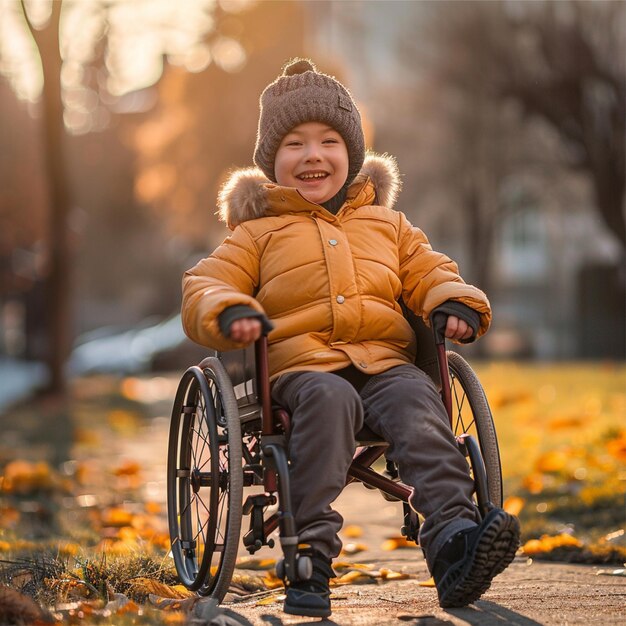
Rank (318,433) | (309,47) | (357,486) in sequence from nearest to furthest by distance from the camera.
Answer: (318,433), (357,486), (309,47)

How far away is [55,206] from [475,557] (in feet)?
42.9

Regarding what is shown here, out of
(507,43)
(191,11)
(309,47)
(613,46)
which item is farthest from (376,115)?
(191,11)

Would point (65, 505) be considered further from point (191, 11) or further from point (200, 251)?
point (200, 251)

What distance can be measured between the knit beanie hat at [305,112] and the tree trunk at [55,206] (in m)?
10.9

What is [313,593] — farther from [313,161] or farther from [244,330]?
[313,161]

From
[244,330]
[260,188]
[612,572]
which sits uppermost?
[260,188]

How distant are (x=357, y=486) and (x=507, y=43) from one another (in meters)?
17.3

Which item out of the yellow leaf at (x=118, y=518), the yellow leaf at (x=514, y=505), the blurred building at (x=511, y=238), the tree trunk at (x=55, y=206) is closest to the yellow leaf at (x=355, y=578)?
the yellow leaf at (x=514, y=505)

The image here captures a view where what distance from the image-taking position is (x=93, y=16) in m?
15.7

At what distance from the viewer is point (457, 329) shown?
13.4 ft

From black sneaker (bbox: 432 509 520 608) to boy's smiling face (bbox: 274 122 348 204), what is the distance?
1.37m

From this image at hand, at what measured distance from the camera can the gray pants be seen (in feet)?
12.4

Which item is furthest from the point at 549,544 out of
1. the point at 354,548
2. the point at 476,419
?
the point at 476,419

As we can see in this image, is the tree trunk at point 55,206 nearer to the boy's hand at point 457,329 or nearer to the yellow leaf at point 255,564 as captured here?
the yellow leaf at point 255,564
